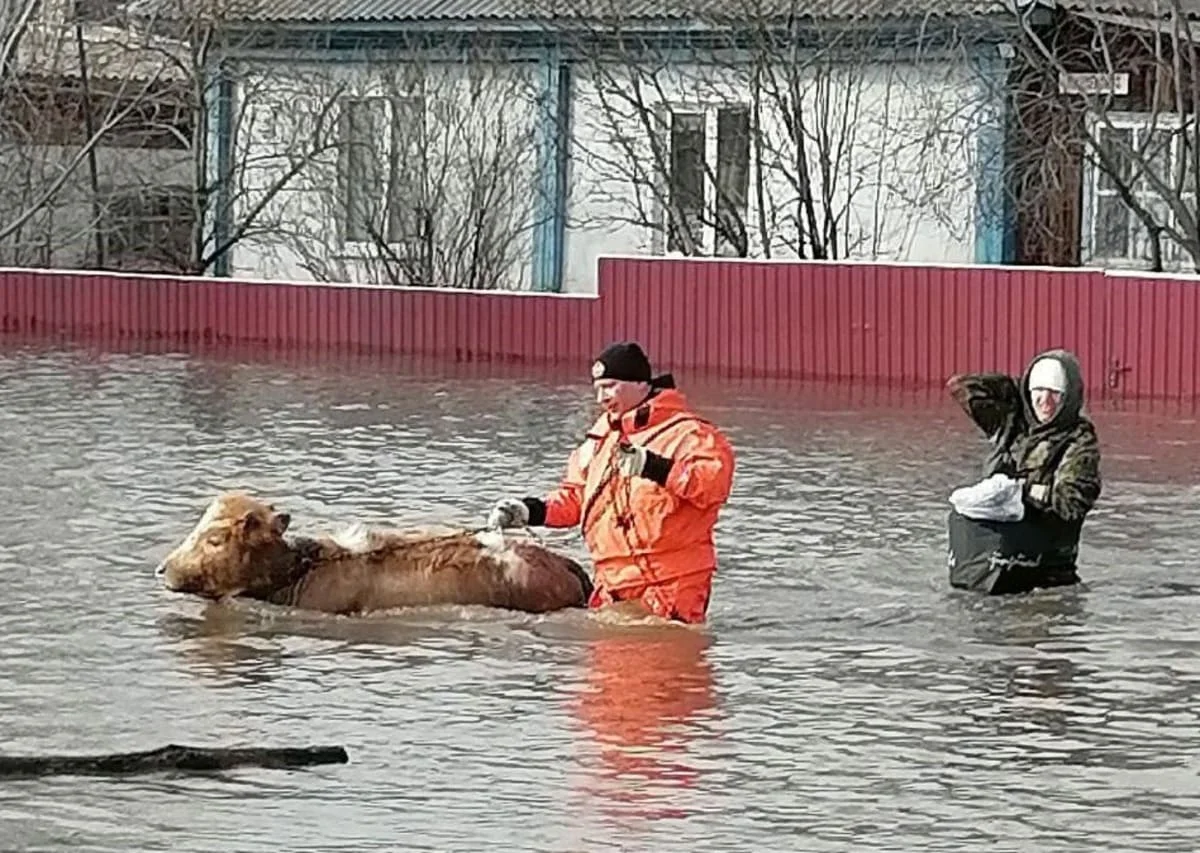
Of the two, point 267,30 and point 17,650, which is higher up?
point 267,30

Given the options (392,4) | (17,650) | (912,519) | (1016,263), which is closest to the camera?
(17,650)

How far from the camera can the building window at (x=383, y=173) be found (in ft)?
118

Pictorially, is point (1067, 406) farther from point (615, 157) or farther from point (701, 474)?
point (615, 157)

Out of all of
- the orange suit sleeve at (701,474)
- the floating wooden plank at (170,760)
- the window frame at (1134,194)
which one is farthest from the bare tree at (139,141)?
the floating wooden plank at (170,760)

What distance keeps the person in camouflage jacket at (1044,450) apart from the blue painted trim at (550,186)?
22.7 m

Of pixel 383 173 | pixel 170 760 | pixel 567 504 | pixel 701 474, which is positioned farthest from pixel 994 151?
pixel 170 760

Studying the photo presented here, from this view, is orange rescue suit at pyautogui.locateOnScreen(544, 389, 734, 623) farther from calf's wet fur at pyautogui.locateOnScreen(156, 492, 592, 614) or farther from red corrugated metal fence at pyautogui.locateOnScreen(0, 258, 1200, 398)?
red corrugated metal fence at pyautogui.locateOnScreen(0, 258, 1200, 398)

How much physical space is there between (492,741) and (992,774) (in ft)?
5.24

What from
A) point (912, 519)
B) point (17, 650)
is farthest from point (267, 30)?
point (17, 650)

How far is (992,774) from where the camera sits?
9.17m

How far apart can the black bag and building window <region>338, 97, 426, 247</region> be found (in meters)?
23.1

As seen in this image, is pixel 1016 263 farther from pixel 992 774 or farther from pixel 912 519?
pixel 992 774

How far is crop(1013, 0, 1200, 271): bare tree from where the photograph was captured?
30500 mm

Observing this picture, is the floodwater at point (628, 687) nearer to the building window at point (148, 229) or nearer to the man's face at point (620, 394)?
the man's face at point (620, 394)
